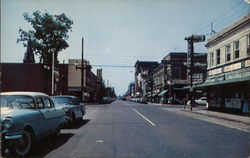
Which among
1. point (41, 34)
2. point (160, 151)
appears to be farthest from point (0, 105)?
point (41, 34)

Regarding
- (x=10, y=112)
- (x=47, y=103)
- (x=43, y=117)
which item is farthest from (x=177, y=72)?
(x=10, y=112)

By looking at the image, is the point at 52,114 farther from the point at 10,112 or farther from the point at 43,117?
the point at 10,112

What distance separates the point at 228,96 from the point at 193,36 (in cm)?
1020

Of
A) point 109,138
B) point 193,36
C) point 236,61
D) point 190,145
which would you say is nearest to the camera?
point 190,145

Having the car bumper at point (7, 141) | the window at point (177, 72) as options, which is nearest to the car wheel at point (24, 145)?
the car bumper at point (7, 141)

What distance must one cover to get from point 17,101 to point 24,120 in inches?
47.6

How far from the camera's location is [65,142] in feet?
27.3

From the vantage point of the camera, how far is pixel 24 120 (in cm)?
636

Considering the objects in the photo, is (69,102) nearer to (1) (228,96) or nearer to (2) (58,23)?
(1) (228,96)

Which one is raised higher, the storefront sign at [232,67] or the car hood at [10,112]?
the storefront sign at [232,67]

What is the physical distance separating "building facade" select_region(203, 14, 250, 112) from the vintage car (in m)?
16.0

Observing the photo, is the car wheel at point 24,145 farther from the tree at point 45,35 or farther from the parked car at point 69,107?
the tree at point 45,35

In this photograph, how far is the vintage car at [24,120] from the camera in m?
5.95

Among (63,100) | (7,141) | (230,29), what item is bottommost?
(7,141)
